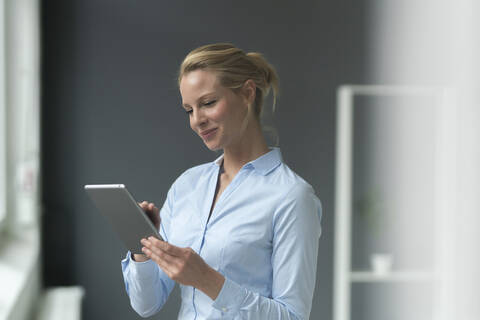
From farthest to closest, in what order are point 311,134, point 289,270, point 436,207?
point 311,134 < point 436,207 < point 289,270

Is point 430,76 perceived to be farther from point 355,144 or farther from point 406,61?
point 355,144

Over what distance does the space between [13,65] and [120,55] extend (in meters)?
0.88

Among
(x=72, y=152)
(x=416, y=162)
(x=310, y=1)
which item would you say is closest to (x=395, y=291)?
(x=416, y=162)

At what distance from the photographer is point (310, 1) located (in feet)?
12.0

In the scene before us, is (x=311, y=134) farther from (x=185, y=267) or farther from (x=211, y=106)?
(x=185, y=267)

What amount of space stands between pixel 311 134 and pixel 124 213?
2520 mm

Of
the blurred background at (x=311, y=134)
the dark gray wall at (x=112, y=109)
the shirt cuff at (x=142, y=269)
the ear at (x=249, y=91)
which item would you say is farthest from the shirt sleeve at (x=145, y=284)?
the dark gray wall at (x=112, y=109)

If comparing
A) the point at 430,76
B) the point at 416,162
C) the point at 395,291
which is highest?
the point at 430,76

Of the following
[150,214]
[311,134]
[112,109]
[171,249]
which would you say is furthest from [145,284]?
[311,134]

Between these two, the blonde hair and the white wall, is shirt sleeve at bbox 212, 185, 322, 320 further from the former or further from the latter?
the white wall

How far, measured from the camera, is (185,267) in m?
1.10

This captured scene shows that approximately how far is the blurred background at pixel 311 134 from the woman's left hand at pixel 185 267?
2185 millimetres

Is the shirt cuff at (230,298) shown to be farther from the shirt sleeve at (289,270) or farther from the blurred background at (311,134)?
the blurred background at (311,134)

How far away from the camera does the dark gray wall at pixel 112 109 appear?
11.2 ft
